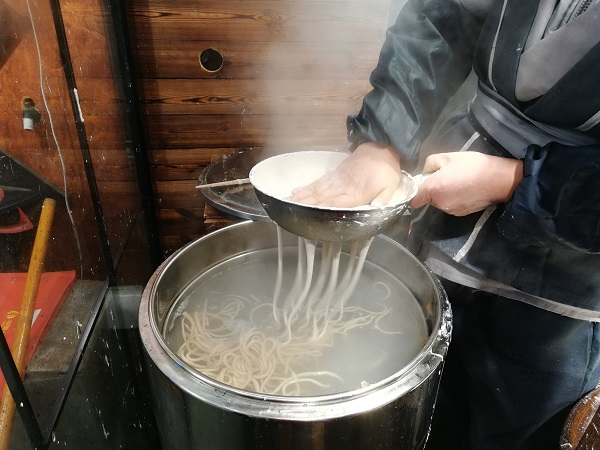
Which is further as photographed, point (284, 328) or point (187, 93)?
point (187, 93)

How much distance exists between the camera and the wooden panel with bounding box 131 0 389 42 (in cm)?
269

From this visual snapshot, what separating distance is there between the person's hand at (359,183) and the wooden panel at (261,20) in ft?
4.98

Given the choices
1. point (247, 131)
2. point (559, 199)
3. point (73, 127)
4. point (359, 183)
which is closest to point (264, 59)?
point (247, 131)

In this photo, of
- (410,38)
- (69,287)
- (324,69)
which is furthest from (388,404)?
(324,69)

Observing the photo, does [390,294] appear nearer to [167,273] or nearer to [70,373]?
[167,273]

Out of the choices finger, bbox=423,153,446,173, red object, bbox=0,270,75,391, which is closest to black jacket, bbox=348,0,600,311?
finger, bbox=423,153,446,173

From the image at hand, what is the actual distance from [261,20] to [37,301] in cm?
204

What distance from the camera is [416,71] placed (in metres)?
1.67

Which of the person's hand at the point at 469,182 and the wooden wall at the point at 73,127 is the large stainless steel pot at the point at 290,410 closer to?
the person's hand at the point at 469,182

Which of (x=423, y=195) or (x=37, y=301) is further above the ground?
(x=423, y=195)

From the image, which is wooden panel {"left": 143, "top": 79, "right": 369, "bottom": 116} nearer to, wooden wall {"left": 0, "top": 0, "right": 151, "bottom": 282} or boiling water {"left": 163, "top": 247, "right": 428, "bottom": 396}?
wooden wall {"left": 0, "top": 0, "right": 151, "bottom": 282}

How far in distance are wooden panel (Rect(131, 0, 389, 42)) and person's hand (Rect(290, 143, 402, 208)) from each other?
59.8 inches

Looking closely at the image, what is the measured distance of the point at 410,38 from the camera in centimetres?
169

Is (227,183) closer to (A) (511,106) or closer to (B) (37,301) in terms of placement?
(B) (37,301)
